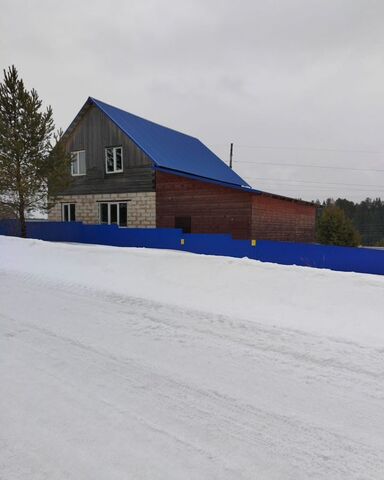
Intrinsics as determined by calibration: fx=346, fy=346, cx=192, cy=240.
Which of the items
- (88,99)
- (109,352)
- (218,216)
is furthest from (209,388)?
(88,99)

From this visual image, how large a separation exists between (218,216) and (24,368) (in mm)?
14693

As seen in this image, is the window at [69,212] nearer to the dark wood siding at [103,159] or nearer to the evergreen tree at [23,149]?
the dark wood siding at [103,159]

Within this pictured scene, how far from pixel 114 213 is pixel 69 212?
3.83 meters

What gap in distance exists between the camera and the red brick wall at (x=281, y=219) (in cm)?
1789

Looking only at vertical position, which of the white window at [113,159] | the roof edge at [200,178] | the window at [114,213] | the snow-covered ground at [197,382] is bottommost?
the snow-covered ground at [197,382]

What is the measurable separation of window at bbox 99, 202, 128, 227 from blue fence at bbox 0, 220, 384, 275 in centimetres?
281

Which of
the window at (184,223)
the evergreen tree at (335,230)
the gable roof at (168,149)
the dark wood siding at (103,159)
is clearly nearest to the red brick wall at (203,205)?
the window at (184,223)

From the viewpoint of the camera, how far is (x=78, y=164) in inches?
892

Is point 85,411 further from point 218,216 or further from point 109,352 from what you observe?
point 218,216

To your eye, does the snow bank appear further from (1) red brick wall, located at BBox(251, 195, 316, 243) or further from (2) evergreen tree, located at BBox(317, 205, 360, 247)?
(2) evergreen tree, located at BBox(317, 205, 360, 247)

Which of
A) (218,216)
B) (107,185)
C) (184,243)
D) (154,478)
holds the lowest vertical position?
(154,478)

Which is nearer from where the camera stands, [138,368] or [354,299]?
[138,368]

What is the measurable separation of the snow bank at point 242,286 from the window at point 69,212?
40.9 feet

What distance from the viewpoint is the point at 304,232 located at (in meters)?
24.0
